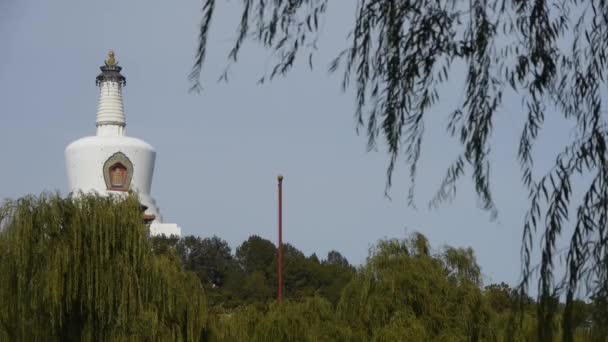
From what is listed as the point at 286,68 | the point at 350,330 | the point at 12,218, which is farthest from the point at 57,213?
the point at 286,68

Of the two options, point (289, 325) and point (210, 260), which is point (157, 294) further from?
point (210, 260)

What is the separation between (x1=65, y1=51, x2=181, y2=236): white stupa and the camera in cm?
5231

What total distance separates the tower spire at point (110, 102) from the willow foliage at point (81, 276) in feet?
125

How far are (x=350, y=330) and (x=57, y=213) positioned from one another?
5.09 metres

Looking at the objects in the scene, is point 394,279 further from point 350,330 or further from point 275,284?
point 275,284

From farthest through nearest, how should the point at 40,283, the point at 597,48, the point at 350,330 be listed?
the point at 350,330
the point at 40,283
the point at 597,48

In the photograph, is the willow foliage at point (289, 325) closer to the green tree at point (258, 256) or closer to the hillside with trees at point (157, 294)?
the hillside with trees at point (157, 294)

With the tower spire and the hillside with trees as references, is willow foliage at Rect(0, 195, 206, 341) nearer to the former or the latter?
the hillside with trees

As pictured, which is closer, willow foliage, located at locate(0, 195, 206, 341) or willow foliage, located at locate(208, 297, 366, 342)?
willow foliage, located at locate(0, 195, 206, 341)

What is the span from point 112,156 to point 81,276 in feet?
124

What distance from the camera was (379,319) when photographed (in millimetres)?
18422

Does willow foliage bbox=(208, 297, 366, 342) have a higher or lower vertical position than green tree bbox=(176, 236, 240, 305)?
lower

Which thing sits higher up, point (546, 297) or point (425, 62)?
point (425, 62)

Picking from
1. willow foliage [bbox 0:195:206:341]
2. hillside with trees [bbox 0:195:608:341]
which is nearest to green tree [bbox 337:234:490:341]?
hillside with trees [bbox 0:195:608:341]
